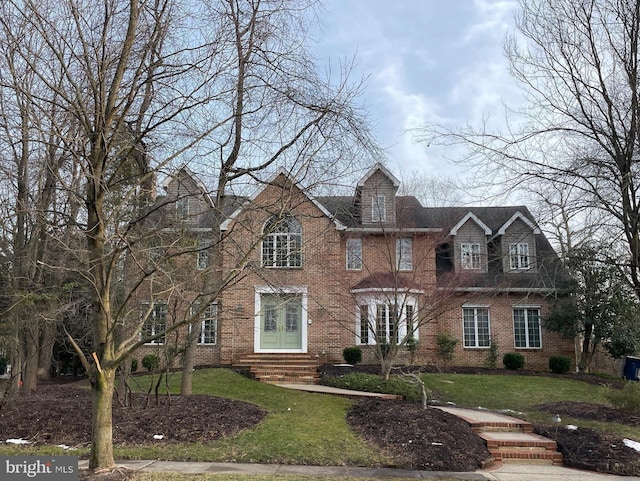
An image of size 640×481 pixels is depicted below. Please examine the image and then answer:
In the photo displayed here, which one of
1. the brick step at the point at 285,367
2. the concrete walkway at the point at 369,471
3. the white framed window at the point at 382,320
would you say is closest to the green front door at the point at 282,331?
the brick step at the point at 285,367

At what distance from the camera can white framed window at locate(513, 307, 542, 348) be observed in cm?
2250

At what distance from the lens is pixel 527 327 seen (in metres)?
22.6

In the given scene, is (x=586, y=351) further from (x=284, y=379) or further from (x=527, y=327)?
(x=284, y=379)

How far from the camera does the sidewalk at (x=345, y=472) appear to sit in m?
7.67

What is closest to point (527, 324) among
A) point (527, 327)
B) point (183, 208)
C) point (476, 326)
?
point (527, 327)

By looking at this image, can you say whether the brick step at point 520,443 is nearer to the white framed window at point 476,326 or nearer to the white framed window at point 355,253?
the white framed window at point 476,326

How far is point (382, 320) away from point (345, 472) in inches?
539

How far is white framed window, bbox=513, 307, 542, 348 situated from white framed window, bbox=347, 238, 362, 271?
6801 millimetres

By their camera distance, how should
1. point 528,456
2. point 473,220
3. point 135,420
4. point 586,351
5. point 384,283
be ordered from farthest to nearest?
point 473,220 → point 586,351 → point 384,283 → point 135,420 → point 528,456

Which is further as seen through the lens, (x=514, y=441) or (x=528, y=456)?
(x=514, y=441)

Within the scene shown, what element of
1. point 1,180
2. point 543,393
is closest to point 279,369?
point 543,393

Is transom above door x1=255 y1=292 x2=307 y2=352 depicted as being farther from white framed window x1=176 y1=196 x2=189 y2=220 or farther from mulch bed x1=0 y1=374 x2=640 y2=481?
white framed window x1=176 y1=196 x2=189 y2=220

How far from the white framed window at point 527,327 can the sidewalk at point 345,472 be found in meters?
14.4

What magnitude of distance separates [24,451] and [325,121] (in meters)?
6.78
